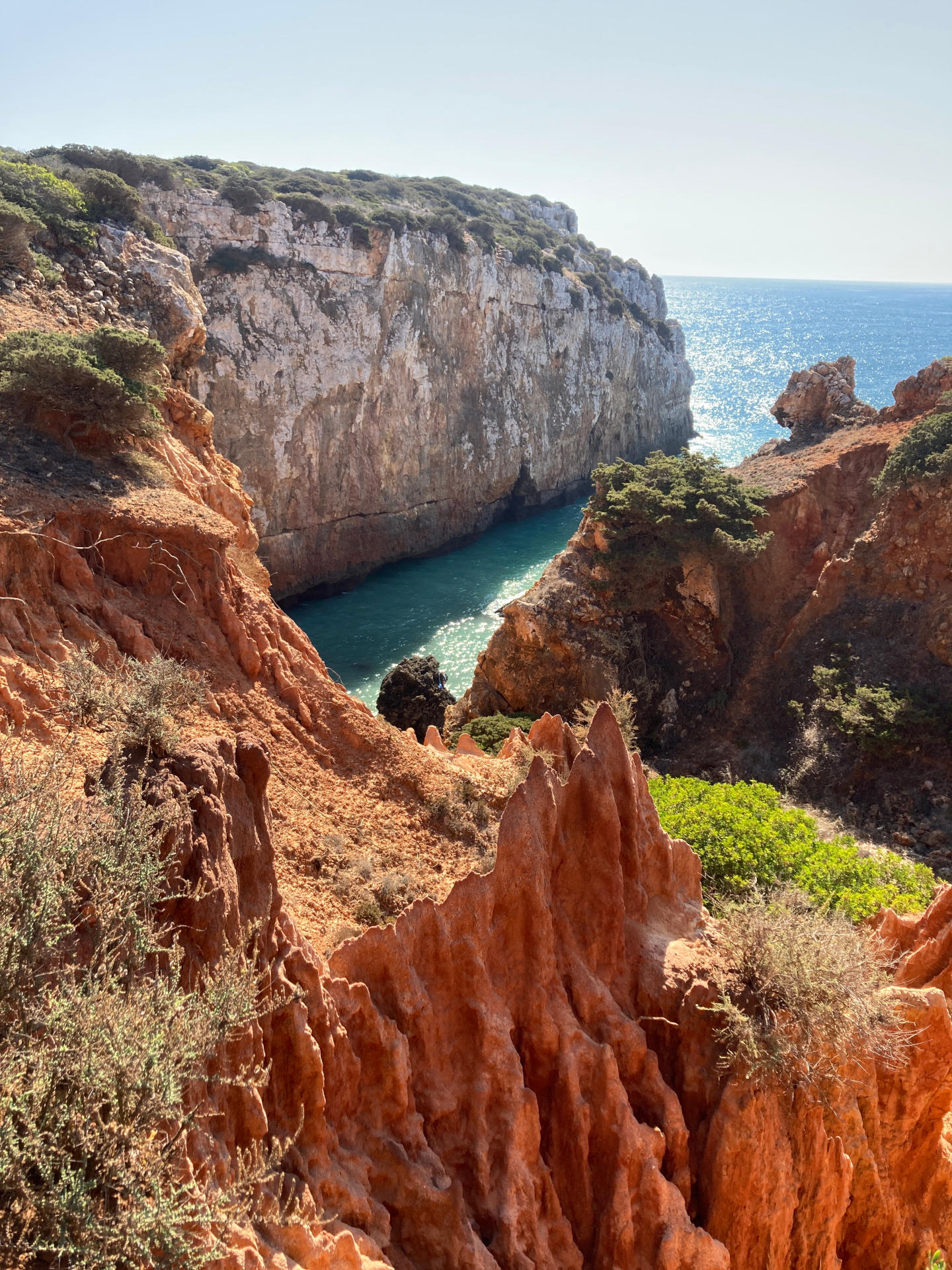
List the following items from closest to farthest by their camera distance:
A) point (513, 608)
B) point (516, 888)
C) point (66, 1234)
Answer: point (66, 1234)
point (516, 888)
point (513, 608)

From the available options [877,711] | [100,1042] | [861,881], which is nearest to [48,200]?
[100,1042]

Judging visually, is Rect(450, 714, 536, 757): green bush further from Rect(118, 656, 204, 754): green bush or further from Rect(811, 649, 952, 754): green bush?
Rect(118, 656, 204, 754): green bush

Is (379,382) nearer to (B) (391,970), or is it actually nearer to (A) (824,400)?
(A) (824,400)

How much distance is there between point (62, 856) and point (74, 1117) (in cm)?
183

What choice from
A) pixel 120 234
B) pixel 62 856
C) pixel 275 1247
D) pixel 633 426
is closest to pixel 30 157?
pixel 120 234

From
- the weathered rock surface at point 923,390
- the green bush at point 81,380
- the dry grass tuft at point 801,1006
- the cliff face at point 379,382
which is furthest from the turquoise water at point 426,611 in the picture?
the dry grass tuft at point 801,1006

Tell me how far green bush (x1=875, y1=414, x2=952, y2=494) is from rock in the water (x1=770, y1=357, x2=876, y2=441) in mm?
7003

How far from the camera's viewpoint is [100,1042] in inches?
180

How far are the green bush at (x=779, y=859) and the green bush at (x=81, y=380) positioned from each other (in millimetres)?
14012

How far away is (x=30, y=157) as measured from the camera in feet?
118

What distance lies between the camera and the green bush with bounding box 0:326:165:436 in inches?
589

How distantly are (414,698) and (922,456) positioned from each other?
1910cm

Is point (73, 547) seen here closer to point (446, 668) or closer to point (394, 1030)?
point (394, 1030)

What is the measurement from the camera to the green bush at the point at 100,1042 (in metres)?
4.07
